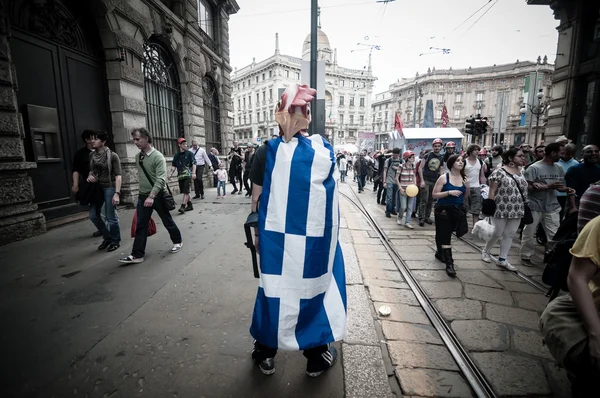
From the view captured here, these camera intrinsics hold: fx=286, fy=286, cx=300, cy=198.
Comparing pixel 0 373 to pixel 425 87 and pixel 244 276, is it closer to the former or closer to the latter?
pixel 244 276

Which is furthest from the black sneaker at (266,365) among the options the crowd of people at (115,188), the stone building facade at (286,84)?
the stone building facade at (286,84)

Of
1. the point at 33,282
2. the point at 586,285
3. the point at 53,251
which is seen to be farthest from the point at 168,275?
the point at 586,285

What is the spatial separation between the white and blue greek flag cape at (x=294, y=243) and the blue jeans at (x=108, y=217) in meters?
3.88

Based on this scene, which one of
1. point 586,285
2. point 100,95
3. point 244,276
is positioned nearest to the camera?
point 586,285

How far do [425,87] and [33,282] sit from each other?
69.4 m

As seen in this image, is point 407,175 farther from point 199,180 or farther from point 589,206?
point 199,180

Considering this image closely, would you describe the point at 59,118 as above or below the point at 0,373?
above

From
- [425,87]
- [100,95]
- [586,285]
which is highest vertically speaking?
[425,87]

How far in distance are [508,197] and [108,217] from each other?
609 cm

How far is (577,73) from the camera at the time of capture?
10.7 m

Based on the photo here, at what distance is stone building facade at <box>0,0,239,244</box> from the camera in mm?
4875

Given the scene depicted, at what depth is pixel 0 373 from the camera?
6.58 ft

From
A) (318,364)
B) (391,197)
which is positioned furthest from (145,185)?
(391,197)

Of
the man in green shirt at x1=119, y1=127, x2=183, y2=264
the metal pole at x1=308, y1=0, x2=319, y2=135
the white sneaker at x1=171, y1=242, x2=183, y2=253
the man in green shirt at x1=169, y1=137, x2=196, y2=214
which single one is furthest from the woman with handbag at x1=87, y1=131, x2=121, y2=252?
the metal pole at x1=308, y1=0, x2=319, y2=135
